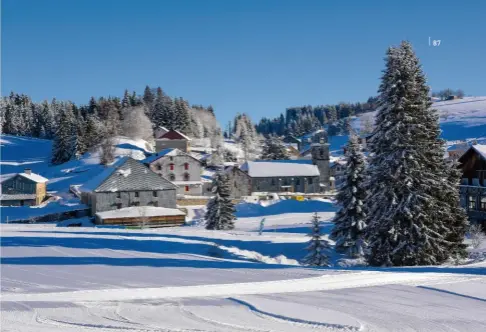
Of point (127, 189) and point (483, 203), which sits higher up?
point (127, 189)

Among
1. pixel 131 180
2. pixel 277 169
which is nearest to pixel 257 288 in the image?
pixel 131 180

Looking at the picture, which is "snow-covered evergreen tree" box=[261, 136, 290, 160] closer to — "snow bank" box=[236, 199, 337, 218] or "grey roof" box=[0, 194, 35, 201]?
"snow bank" box=[236, 199, 337, 218]

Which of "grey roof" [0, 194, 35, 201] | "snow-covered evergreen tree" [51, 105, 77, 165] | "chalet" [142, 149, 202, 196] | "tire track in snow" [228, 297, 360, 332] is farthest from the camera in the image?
"snow-covered evergreen tree" [51, 105, 77, 165]

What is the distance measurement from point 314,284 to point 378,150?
13.0m

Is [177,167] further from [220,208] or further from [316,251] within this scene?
[316,251]

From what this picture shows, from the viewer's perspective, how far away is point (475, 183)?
40656 mm

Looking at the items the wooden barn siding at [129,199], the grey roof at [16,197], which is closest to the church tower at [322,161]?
the wooden barn siding at [129,199]

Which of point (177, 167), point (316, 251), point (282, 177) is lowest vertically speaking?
point (316, 251)

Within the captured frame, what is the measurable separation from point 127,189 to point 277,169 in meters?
31.7

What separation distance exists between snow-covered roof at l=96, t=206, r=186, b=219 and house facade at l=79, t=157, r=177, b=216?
1053 mm

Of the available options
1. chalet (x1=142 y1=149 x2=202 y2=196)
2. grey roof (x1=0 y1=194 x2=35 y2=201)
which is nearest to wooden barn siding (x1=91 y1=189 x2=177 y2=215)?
grey roof (x1=0 y1=194 x2=35 y2=201)

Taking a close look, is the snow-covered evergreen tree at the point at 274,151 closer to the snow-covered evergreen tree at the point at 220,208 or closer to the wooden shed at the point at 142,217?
the wooden shed at the point at 142,217

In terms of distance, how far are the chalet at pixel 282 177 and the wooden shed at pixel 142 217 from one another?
2640cm

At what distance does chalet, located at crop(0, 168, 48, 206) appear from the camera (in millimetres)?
69750
